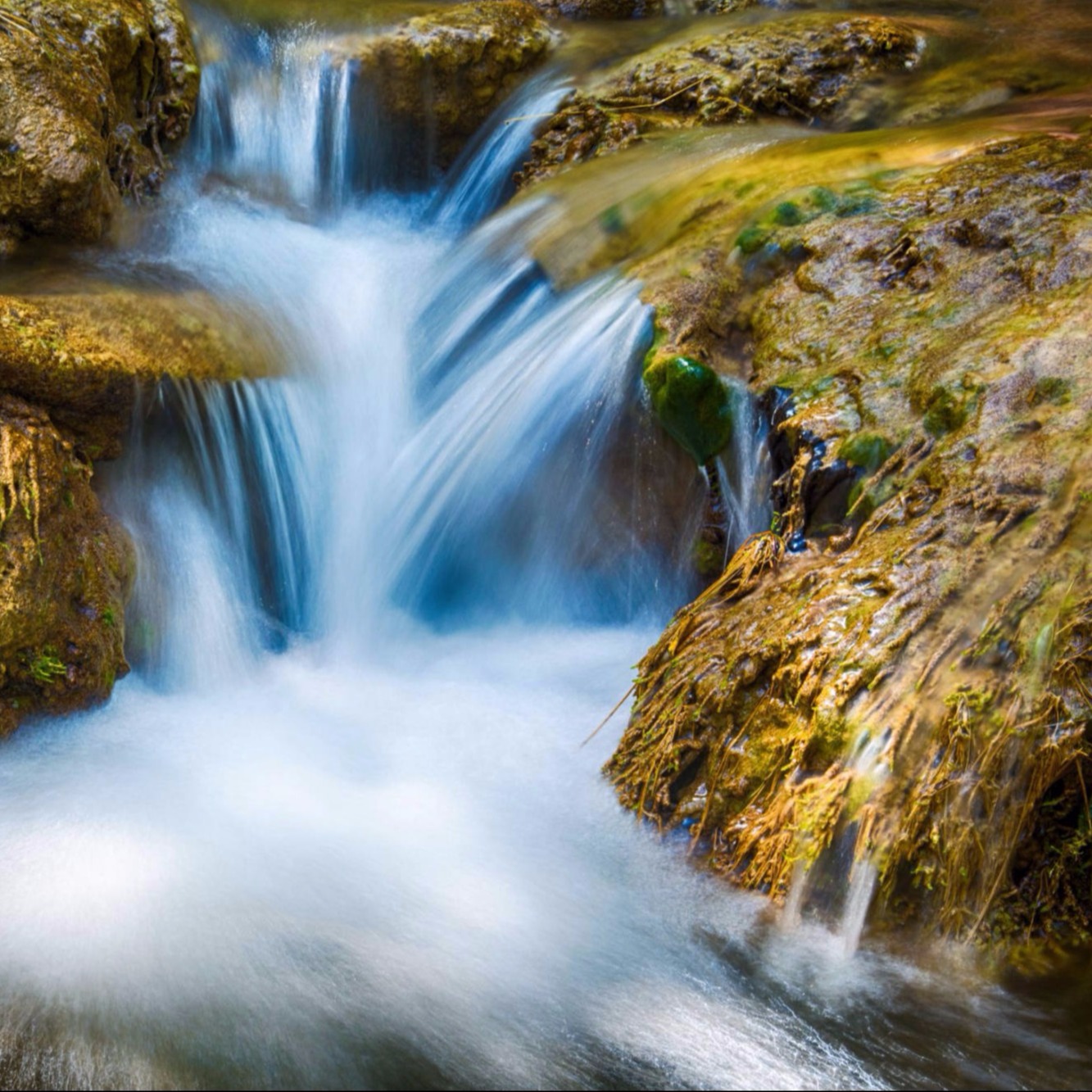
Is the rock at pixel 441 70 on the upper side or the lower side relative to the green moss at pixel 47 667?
upper

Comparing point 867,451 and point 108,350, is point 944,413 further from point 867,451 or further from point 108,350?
point 108,350

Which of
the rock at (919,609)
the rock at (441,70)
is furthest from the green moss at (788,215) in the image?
the rock at (441,70)

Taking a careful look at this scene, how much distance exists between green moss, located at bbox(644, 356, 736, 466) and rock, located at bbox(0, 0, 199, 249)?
9.62 feet

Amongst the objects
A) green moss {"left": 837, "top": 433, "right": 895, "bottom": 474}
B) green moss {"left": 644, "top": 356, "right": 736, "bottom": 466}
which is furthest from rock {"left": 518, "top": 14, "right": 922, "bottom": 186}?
green moss {"left": 837, "top": 433, "right": 895, "bottom": 474}

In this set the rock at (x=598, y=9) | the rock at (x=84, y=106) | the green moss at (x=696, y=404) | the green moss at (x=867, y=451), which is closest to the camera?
the green moss at (x=867, y=451)

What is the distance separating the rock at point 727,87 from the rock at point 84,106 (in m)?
2.23

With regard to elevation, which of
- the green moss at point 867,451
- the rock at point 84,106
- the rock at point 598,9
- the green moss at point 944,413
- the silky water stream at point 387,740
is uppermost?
the rock at point 598,9

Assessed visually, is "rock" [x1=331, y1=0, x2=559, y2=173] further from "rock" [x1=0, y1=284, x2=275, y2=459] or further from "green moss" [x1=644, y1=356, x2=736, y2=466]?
"green moss" [x1=644, y1=356, x2=736, y2=466]

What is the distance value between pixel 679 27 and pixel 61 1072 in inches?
305

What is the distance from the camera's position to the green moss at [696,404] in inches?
178

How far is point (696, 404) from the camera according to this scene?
4543mm

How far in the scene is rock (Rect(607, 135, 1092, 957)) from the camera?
120 inches

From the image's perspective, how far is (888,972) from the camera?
9.71 ft

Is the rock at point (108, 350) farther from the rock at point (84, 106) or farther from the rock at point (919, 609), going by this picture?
the rock at point (919, 609)
